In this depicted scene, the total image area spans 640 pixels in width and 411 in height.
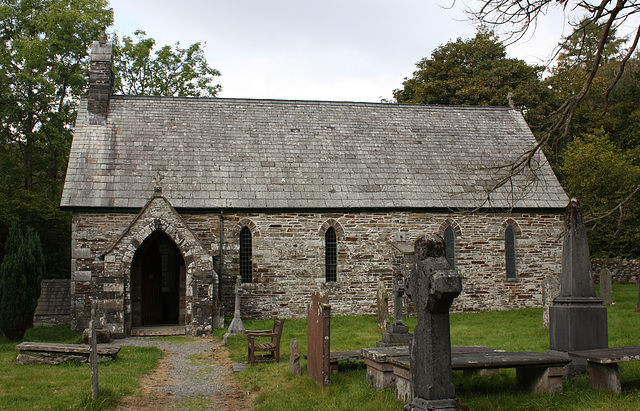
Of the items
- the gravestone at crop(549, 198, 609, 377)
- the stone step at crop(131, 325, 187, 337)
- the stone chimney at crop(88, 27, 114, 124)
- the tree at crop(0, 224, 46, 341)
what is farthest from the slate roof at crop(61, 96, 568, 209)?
the gravestone at crop(549, 198, 609, 377)

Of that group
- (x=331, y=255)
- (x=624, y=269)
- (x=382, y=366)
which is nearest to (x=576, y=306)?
(x=382, y=366)

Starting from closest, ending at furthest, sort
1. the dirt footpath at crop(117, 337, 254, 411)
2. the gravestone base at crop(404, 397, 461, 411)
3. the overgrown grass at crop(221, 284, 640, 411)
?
the gravestone base at crop(404, 397, 461, 411) < the overgrown grass at crop(221, 284, 640, 411) < the dirt footpath at crop(117, 337, 254, 411)

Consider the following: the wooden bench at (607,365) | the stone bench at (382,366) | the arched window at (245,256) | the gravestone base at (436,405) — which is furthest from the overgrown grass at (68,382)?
the wooden bench at (607,365)

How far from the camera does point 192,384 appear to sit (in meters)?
10.6

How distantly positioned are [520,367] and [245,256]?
1222 cm

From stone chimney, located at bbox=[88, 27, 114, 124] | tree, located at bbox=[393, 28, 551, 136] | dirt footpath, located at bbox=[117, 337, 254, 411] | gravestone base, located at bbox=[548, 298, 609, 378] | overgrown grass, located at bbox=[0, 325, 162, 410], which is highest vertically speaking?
tree, located at bbox=[393, 28, 551, 136]

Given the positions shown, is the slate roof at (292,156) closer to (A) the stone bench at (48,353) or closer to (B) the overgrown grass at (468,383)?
(B) the overgrown grass at (468,383)

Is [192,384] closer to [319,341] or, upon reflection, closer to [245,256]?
[319,341]

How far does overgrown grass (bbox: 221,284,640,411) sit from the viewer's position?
7.79 meters

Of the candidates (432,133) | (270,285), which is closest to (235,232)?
(270,285)

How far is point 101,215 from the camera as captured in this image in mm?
18531

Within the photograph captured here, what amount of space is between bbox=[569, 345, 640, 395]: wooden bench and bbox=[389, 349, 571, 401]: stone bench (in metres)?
0.35

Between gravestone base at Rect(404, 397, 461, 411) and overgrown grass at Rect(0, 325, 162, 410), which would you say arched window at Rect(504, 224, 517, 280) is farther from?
gravestone base at Rect(404, 397, 461, 411)

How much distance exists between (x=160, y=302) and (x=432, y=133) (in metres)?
12.3
